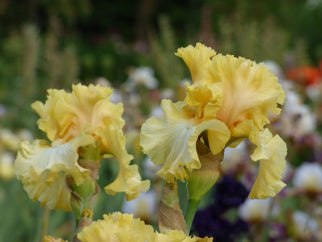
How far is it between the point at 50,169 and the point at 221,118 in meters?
0.27

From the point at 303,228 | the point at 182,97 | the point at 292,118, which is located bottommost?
the point at 303,228

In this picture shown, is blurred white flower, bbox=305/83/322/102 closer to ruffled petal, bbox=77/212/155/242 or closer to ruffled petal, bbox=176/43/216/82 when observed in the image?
ruffled petal, bbox=176/43/216/82

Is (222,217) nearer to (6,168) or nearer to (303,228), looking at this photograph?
(303,228)

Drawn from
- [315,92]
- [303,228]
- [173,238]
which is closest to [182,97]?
[303,228]

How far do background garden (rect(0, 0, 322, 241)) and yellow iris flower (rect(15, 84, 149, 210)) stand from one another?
387 mm

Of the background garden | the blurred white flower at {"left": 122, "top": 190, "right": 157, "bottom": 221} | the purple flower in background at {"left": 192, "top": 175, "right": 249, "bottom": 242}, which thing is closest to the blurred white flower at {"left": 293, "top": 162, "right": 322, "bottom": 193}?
the background garden

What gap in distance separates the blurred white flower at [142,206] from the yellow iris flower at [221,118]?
3.09 feet

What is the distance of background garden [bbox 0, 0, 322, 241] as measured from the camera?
1.70m

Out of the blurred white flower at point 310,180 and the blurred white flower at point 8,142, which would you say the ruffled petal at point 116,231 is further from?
the blurred white flower at point 8,142

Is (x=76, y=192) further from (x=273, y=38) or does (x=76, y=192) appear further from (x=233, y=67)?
(x=273, y=38)

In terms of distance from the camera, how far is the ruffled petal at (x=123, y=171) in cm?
71

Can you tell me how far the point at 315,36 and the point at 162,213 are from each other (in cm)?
851

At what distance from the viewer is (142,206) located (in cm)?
162

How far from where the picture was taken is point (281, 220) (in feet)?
6.86
